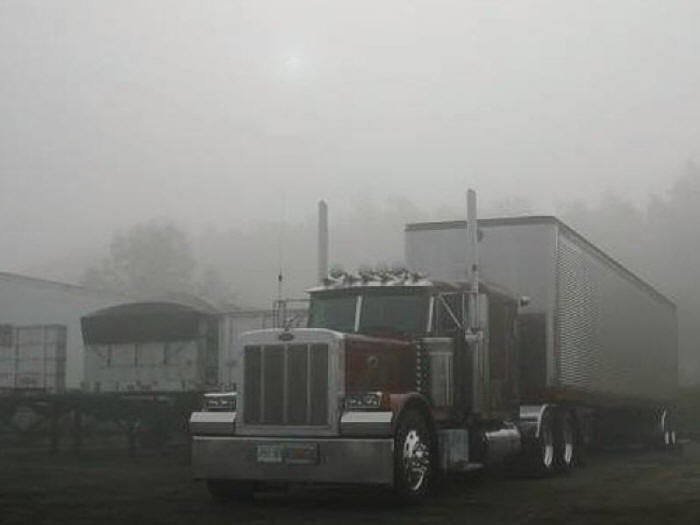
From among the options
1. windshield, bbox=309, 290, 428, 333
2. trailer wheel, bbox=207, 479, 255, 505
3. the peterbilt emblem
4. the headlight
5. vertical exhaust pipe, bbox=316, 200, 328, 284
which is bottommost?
trailer wheel, bbox=207, 479, 255, 505

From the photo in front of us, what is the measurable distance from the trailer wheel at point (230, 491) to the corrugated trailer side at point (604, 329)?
6.08m

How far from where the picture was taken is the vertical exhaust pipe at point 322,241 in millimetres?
15703

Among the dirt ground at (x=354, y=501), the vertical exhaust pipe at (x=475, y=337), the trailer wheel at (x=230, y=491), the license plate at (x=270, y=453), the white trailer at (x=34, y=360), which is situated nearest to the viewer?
the dirt ground at (x=354, y=501)

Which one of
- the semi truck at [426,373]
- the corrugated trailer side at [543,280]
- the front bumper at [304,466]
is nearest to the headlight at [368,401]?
the semi truck at [426,373]

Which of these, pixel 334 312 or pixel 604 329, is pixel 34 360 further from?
pixel 334 312

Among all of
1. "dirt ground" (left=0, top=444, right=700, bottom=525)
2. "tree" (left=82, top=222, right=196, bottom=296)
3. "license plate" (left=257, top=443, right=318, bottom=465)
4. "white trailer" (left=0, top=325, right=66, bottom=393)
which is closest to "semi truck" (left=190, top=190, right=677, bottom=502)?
"license plate" (left=257, top=443, right=318, bottom=465)

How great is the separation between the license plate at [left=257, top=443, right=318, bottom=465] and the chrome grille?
0.95 feet

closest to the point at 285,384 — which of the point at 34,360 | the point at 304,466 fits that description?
the point at 304,466

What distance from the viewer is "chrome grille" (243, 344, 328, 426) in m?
12.1

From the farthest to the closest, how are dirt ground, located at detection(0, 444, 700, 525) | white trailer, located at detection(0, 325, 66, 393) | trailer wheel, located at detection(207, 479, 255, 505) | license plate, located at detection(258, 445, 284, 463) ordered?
white trailer, located at detection(0, 325, 66, 393), trailer wheel, located at detection(207, 479, 255, 505), license plate, located at detection(258, 445, 284, 463), dirt ground, located at detection(0, 444, 700, 525)

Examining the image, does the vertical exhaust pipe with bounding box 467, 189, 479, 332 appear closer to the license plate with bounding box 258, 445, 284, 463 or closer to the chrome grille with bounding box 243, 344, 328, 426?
the chrome grille with bounding box 243, 344, 328, 426

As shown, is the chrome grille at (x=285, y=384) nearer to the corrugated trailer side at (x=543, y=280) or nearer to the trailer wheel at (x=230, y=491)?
the trailer wheel at (x=230, y=491)

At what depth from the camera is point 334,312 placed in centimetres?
1405

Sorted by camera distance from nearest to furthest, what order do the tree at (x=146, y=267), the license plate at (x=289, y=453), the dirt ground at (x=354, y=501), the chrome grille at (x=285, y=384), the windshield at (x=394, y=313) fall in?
the dirt ground at (x=354, y=501) → the license plate at (x=289, y=453) → the chrome grille at (x=285, y=384) → the windshield at (x=394, y=313) → the tree at (x=146, y=267)
